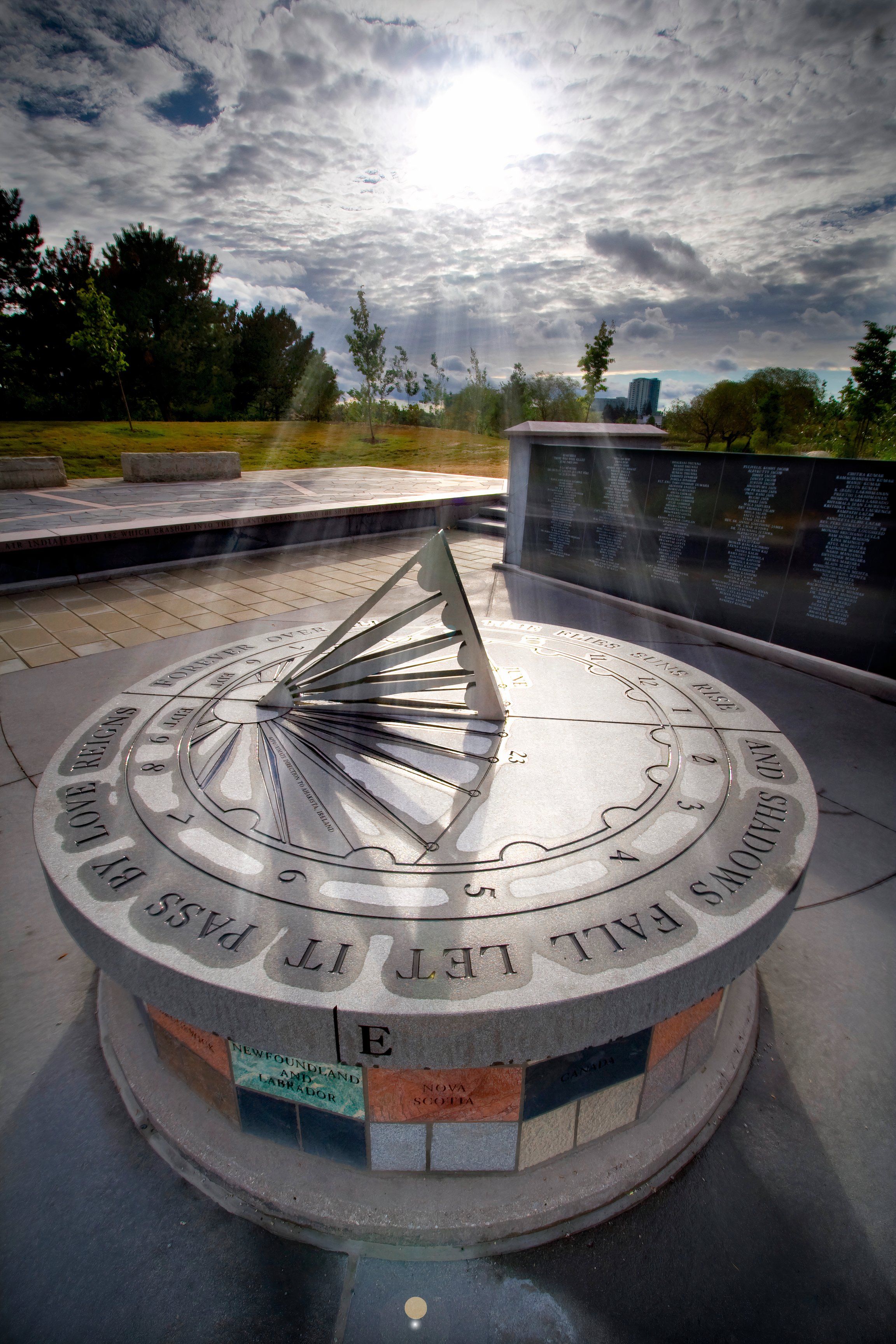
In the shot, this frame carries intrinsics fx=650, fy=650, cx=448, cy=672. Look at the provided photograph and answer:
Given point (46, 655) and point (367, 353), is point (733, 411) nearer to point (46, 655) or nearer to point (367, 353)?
point (367, 353)

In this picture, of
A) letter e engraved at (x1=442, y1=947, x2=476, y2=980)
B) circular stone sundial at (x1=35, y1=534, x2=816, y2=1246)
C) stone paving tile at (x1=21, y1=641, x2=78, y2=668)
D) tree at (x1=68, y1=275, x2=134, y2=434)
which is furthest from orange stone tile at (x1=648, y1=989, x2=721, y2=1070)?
tree at (x1=68, y1=275, x2=134, y2=434)

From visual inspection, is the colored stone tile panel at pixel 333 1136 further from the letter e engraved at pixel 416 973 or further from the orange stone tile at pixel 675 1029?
the orange stone tile at pixel 675 1029

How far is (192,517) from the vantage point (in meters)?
10.4

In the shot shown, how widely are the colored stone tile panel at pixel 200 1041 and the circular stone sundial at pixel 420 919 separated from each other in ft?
0.03

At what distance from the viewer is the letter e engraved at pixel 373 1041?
1.69m

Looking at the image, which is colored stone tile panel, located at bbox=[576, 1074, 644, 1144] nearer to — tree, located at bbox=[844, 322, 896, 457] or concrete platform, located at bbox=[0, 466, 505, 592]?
concrete platform, located at bbox=[0, 466, 505, 592]

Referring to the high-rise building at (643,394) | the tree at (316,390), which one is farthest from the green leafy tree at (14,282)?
the high-rise building at (643,394)

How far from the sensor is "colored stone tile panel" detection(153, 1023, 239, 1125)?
81.0 inches

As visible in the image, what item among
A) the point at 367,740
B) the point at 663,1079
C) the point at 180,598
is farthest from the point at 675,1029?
the point at 180,598

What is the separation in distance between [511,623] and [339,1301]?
4087 mm

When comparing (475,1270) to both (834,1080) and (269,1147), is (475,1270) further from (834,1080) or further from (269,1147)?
(834,1080)

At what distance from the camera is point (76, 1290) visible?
5.65 feet

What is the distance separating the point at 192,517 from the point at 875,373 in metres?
31.8

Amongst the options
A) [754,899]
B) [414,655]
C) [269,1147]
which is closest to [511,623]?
[414,655]
